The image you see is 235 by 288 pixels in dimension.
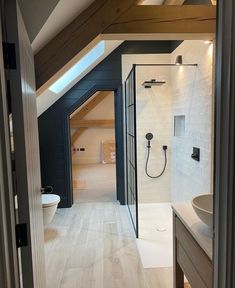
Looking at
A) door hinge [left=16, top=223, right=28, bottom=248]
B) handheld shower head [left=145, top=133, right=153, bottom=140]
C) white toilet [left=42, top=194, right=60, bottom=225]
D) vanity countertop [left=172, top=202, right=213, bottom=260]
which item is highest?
handheld shower head [left=145, top=133, right=153, bottom=140]

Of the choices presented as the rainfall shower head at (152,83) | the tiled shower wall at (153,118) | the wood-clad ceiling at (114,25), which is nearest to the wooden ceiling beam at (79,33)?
the wood-clad ceiling at (114,25)

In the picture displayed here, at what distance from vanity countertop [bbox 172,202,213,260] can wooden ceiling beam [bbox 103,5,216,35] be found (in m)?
1.50

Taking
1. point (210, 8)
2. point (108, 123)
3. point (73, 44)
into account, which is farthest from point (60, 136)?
point (108, 123)

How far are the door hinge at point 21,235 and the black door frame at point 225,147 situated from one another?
775mm

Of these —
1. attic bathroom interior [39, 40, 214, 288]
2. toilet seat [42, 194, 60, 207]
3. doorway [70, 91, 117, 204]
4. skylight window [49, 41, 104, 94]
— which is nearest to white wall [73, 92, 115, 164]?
doorway [70, 91, 117, 204]

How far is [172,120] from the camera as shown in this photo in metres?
3.97

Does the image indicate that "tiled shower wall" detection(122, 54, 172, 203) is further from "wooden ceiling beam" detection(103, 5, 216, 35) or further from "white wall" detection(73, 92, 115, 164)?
"white wall" detection(73, 92, 115, 164)

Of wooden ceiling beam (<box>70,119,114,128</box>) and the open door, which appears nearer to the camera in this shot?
the open door

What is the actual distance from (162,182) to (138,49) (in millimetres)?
2260

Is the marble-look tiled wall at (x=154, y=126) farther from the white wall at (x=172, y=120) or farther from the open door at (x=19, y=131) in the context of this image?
the open door at (x=19, y=131)

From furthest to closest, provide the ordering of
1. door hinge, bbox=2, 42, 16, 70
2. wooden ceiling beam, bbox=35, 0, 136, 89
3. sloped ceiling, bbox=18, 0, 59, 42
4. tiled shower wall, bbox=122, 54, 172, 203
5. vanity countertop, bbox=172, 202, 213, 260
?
tiled shower wall, bbox=122, 54, 172, 203 < wooden ceiling beam, bbox=35, 0, 136, 89 < sloped ceiling, bbox=18, 0, 59, 42 < vanity countertop, bbox=172, 202, 213, 260 < door hinge, bbox=2, 42, 16, 70

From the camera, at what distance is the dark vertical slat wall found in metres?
4.01

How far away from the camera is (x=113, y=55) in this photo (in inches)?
157

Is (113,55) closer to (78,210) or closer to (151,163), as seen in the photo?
(151,163)
